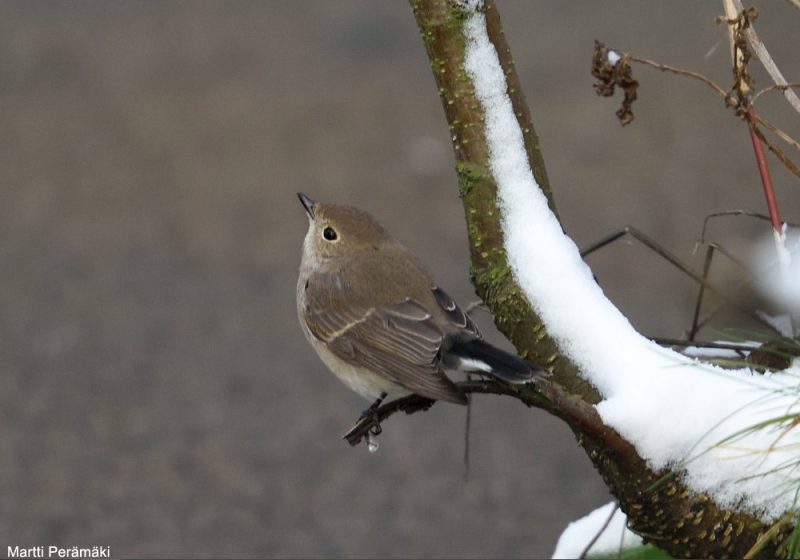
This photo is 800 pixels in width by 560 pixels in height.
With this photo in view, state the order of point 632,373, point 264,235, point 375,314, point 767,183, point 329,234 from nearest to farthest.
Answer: point 632,373
point 767,183
point 375,314
point 329,234
point 264,235

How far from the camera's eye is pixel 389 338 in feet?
10.7

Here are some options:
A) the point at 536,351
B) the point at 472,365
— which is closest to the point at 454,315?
the point at 472,365

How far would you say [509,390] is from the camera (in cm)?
264

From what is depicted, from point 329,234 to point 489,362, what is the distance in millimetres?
1039

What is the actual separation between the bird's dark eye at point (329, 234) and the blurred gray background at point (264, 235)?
5.09 ft

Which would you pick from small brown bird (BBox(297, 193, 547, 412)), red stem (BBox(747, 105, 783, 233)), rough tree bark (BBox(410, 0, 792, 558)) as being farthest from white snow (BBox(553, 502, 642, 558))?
red stem (BBox(747, 105, 783, 233))

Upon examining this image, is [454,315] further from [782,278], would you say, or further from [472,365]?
[782,278]

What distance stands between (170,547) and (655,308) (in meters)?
3.17

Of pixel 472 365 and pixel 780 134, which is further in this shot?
pixel 472 365

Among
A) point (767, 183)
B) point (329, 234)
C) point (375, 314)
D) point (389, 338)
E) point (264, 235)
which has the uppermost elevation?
point (264, 235)

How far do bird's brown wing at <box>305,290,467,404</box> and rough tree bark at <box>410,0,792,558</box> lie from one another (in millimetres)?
284

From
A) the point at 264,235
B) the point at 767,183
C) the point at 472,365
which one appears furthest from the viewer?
the point at 264,235

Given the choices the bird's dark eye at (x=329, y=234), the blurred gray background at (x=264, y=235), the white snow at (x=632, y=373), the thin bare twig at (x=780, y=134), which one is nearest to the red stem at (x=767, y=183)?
the thin bare twig at (x=780, y=134)

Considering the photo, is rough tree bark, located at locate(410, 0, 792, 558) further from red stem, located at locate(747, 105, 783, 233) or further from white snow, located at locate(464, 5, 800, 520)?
red stem, located at locate(747, 105, 783, 233)
